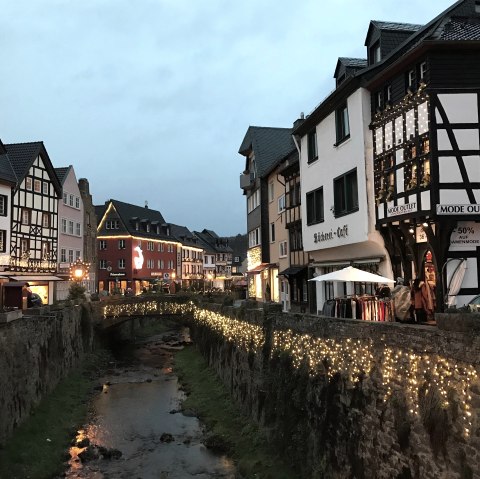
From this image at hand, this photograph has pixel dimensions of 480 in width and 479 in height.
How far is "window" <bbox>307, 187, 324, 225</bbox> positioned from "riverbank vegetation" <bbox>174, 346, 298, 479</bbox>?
10.3m

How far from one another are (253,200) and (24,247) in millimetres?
19774

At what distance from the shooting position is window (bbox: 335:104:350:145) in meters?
23.5

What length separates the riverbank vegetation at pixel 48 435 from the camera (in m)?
16.8

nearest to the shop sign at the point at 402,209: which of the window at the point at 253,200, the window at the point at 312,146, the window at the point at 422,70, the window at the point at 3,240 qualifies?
the window at the point at 422,70

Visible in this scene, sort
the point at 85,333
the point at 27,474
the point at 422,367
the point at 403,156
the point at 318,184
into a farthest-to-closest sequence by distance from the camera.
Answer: the point at 85,333
the point at 318,184
the point at 403,156
the point at 27,474
the point at 422,367

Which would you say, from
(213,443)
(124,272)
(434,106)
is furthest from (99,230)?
(434,106)

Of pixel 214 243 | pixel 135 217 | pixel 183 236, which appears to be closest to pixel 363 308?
pixel 135 217

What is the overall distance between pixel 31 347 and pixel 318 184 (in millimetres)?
16229

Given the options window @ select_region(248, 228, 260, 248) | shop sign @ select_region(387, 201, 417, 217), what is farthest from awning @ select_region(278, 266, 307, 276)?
shop sign @ select_region(387, 201, 417, 217)

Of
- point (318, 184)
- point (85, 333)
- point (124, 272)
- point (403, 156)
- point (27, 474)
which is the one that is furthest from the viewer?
point (124, 272)

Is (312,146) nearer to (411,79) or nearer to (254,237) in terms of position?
(411,79)

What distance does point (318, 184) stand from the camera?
26.8m

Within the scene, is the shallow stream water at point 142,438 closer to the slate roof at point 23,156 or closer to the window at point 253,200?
the window at point 253,200

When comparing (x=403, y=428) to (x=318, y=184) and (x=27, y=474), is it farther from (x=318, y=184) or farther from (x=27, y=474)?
(x=318, y=184)
